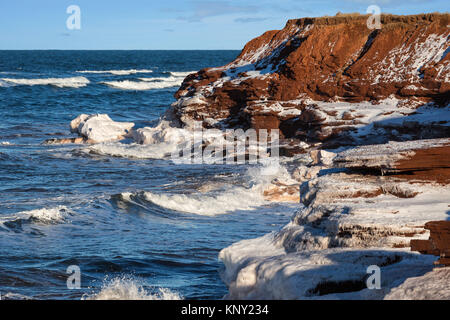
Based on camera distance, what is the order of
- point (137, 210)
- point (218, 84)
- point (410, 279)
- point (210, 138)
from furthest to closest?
point (218, 84), point (210, 138), point (137, 210), point (410, 279)

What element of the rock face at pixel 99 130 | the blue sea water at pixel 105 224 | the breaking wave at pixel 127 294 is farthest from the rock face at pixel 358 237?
the rock face at pixel 99 130

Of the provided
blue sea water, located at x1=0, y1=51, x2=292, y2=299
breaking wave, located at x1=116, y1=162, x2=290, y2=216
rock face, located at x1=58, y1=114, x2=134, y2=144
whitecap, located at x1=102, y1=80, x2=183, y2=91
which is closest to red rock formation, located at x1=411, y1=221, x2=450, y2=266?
blue sea water, located at x1=0, y1=51, x2=292, y2=299

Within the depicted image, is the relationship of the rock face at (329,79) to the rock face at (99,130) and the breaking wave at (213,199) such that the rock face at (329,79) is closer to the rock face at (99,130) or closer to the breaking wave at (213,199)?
the rock face at (99,130)

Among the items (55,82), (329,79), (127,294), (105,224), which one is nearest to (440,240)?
(127,294)

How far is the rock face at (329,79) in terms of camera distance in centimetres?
1695

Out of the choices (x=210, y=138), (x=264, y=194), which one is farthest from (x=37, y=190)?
(x=210, y=138)

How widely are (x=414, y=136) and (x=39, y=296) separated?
11096mm

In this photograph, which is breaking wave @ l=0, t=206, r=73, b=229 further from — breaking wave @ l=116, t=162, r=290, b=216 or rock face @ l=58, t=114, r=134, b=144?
rock face @ l=58, t=114, r=134, b=144

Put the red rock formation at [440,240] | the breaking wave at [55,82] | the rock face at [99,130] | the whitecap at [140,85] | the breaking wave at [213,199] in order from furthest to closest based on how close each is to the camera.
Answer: the whitecap at [140,85] < the breaking wave at [55,82] < the rock face at [99,130] < the breaking wave at [213,199] < the red rock formation at [440,240]

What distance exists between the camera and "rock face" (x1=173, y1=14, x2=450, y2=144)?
667 inches

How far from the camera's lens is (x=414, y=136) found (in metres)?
15.4

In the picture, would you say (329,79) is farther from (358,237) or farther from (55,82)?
(55,82)

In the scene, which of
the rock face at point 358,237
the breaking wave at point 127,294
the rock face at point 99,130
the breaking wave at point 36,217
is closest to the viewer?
the rock face at point 358,237
